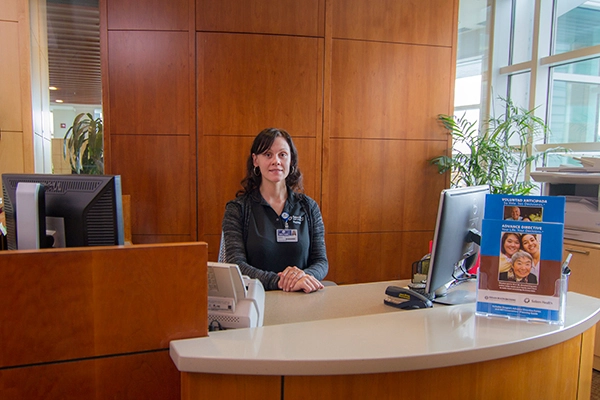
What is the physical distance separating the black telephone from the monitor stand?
13 centimetres

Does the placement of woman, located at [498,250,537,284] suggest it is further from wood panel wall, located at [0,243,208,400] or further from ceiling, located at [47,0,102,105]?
ceiling, located at [47,0,102,105]

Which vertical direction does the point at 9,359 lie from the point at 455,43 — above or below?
below

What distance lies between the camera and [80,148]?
3.91 m

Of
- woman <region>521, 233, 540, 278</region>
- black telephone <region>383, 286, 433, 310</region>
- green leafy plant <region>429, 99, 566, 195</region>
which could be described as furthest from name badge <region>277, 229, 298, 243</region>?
green leafy plant <region>429, 99, 566, 195</region>

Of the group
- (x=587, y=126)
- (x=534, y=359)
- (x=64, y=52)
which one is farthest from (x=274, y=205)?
(x=587, y=126)

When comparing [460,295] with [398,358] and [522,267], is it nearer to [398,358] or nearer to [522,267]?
[522,267]

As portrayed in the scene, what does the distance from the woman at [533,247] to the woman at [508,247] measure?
17 mm

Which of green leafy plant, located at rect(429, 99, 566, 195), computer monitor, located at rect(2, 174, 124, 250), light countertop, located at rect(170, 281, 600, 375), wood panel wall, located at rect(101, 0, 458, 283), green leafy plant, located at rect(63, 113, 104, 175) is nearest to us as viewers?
light countertop, located at rect(170, 281, 600, 375)

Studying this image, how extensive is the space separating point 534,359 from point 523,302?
Result: 180 mm

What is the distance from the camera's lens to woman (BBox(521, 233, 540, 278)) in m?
1.36

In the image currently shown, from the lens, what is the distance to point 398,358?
1.08 meters

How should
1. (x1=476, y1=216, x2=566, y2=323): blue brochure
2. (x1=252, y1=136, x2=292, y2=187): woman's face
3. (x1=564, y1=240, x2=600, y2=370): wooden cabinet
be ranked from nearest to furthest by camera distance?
(x1=476, y1=216, x2=566, y2=323): blue brochure
(x1=252, y1=136, x2=292, y2=187): woman's face
(x1=564, y1=240, x2=600, y2=370): wooden cabinet

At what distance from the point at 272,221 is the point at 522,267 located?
1338mm

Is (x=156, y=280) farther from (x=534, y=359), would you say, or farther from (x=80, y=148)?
(x=80, y=148)
